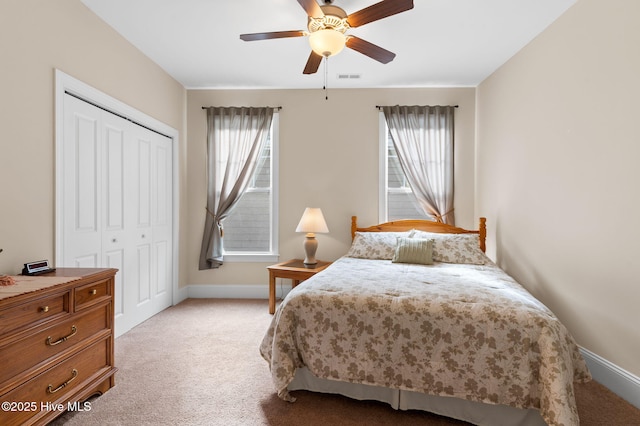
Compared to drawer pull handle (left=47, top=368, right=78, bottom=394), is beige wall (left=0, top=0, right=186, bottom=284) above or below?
above

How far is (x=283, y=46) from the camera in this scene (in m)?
3.37

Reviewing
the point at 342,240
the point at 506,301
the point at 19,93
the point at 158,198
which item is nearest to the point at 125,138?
the point at 158,198

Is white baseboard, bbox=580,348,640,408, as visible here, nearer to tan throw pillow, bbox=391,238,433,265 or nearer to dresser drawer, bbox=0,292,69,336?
tan throw pillow, bbox=391,238,433,265

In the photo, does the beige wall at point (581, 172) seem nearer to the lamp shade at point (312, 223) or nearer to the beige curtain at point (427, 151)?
the beige curtain at point (427, 151)

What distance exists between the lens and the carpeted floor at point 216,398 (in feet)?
6.53

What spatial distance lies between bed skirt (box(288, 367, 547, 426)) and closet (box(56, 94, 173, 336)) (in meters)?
2.01

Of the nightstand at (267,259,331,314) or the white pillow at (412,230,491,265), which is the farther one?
the nightstand at (267,259,331,314)

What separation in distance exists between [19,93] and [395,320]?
272 centimetres

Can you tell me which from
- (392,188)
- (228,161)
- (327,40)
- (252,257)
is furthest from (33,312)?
(392,188)

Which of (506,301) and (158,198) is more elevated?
(158,198)

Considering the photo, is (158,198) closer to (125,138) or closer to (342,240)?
(125,138)

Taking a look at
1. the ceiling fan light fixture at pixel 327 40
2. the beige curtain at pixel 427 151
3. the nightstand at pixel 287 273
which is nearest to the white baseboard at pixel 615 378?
the beige curtain at pixel 427 151

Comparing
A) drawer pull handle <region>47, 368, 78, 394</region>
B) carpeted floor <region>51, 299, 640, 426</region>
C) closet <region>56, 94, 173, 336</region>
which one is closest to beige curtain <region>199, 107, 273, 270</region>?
closet <region>56, 94, 173, 336</region>

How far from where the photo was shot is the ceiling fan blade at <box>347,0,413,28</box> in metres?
2.06
